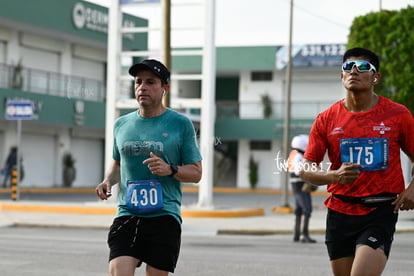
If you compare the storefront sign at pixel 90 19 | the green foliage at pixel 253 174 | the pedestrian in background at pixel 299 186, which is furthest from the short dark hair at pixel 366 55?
the green foliage at pixel 253 174

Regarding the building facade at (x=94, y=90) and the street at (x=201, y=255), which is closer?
the street at (x=201, y=255)

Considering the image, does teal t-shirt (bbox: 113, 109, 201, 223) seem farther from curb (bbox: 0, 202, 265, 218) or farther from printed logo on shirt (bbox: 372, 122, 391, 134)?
curb (bbox: 0, 202, 265, 218)

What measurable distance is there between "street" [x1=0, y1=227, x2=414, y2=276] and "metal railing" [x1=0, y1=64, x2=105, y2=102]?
19.9m

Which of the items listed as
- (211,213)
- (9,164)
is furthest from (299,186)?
(9,164)

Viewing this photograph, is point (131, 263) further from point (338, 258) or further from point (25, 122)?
point (25, 122)

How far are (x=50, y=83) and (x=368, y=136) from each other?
34.9 metres

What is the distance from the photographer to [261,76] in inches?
1951

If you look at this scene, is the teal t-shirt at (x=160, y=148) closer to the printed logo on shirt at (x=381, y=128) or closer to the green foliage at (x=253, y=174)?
the printed logo on shirt at (x=381, y=128)

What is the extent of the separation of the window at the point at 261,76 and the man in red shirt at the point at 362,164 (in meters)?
43.4

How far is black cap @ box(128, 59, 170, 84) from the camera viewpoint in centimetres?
589

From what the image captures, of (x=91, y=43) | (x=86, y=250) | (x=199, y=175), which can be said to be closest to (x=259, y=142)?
(x=91, y=43)

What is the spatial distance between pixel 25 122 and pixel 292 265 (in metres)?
28.7

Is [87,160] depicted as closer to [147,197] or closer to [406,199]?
[147,197]

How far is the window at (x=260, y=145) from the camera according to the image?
48938mm
